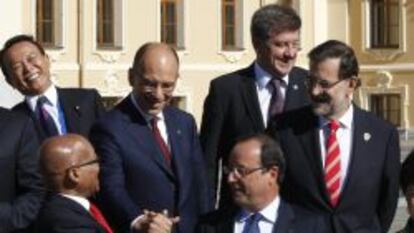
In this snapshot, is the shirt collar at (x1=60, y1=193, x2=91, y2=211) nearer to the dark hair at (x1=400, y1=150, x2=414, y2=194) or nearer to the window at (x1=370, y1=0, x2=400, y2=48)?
the dark hair at (x1=400, y1=150, x2=414, y2=194)

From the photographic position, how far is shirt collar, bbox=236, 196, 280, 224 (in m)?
3.91

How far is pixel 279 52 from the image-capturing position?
484cm

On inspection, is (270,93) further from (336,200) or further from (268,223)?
(268,223)

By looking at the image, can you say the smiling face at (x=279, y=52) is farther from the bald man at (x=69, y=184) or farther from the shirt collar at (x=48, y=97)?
the bald man at (x=69, y=184)

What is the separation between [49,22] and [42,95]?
20.5 m

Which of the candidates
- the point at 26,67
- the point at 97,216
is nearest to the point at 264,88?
the point at 26,67

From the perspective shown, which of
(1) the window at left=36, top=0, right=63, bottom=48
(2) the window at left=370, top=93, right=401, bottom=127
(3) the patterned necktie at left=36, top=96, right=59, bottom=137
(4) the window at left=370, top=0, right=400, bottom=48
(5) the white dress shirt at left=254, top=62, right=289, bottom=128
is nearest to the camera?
(3) the patterned necktie at left=36, top=96, right=59, bottom=137

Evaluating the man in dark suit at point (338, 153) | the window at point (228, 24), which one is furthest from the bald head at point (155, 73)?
the window at point (228, 24)

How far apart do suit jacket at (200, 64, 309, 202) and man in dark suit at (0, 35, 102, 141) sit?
1.74ft

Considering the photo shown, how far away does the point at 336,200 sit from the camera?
4520mm

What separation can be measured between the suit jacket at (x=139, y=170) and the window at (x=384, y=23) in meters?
25.3

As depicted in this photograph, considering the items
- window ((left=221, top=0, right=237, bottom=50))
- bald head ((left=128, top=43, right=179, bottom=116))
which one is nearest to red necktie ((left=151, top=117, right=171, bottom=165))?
bald head ((left=128, top=43, right=179, bottom=116))

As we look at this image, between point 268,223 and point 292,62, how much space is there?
1.18m

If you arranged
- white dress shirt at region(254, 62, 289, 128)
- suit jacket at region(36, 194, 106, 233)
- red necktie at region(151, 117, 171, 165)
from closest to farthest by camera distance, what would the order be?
suit jacket at region(36, 194, 106, 233)
red necktie at region(151, 117, 171, 165)
white dress shirt at region(254, 62, 289, 128)
